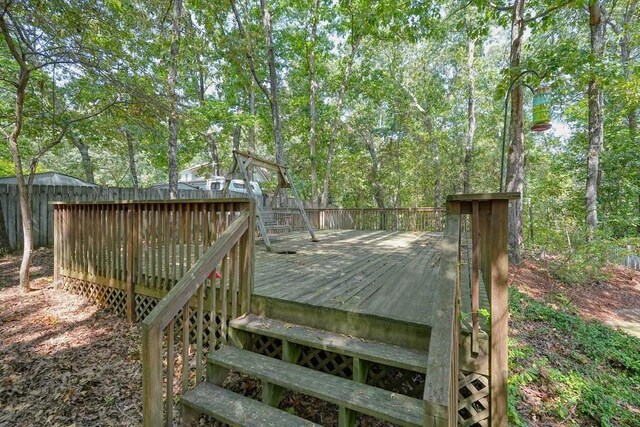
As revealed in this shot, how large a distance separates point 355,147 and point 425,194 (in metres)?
5.79

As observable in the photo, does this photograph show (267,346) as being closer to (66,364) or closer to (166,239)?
(166,239)

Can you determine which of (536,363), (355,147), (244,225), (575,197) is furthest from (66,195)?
(575,197)

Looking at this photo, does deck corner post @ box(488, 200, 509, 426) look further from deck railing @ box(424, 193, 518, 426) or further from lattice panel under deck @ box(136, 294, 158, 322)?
lattice panel under deck @ box(136, 294, 158, 322)

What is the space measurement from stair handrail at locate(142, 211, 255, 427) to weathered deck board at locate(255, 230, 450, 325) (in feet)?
1.08

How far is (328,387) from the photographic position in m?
1.83

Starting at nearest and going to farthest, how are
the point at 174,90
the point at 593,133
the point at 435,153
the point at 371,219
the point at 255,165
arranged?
the point at 255,165 → the point at 174,90 → the point at 593,133 → the point at 371,219 → the point at 435,153

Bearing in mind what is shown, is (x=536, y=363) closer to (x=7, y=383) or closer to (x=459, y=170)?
(x=7, y=383)

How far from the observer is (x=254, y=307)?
2.63 m

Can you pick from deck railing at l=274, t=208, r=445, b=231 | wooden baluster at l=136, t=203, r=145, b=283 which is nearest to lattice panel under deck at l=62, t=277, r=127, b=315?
wooden baluster at l=136, t=203, r=145, b=283

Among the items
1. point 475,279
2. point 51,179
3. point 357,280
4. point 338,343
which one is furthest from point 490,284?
point 51,179

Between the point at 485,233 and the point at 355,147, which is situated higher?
the point at 355,147

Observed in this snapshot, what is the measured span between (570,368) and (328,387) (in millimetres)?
3216

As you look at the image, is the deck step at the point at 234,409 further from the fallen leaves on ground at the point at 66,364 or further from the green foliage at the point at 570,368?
the green foliage at the point at 570,368

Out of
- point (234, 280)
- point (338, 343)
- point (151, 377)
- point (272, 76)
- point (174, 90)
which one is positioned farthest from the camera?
point (272, 76)
